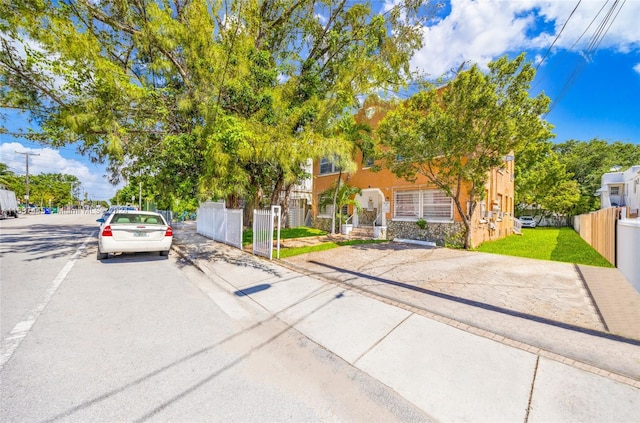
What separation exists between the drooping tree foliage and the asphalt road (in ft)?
13.2

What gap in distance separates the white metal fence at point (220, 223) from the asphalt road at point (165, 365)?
574 cm

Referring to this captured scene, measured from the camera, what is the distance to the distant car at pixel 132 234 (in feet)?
26.7

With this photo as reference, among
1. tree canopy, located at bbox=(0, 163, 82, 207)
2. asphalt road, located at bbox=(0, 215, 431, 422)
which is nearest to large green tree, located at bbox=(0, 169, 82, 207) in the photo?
tree canopy, located at bbox=(0, 163, 82, 207)

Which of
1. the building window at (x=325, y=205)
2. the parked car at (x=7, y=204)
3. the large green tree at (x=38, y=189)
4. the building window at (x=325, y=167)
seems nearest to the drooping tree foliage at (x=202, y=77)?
the building window at (x=325, y=205)

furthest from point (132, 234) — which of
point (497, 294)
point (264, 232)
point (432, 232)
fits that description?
point (432, 232)

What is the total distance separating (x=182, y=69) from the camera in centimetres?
929

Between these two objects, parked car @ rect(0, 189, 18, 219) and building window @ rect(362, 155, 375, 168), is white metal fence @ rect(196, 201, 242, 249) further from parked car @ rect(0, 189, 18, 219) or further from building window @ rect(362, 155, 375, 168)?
parked car @ rect(0, 189, 18, 219)

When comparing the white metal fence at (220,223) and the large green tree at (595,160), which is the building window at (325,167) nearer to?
the white metal fence at (220,223)

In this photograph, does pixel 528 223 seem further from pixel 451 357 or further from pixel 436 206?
pixel 451 357

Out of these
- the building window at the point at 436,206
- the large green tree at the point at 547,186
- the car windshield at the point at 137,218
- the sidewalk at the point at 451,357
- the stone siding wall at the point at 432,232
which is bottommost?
the sidewalk at the point at 451,357

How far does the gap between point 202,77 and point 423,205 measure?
37.1ft

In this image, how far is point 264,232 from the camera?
941 centimetres

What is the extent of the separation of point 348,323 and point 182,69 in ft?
32.5

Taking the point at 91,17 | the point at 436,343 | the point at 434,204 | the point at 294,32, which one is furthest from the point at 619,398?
the point at 91,17
